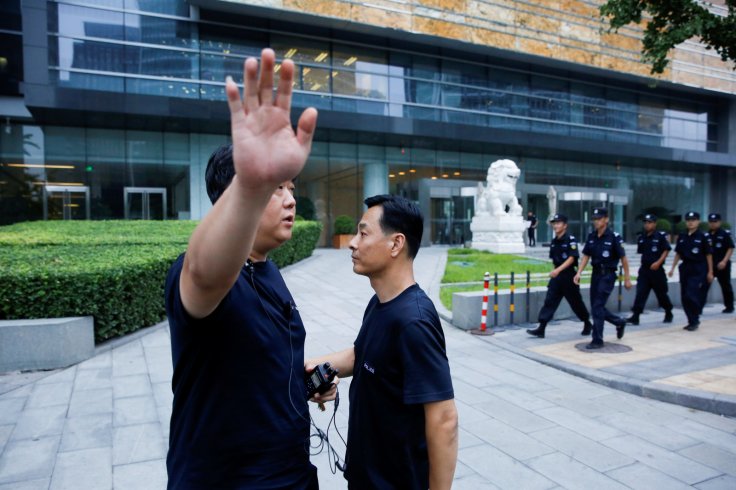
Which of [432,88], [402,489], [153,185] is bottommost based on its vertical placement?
[402,489]

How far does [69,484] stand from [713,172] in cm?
4516

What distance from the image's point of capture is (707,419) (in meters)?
5.07

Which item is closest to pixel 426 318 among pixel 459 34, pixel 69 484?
pixel 69 484

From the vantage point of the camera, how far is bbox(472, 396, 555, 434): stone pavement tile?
15.4 ft

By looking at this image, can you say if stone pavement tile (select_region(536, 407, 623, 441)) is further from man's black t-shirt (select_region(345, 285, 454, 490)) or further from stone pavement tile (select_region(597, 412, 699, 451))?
man's black t-shirt (select_region(345, 285, 454, 490))

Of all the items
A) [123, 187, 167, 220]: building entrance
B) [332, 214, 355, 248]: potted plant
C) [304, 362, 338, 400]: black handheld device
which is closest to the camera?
[304, 362, 338, 400]: black handheld device

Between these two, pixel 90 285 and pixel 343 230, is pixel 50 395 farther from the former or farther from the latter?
pixel 343 230

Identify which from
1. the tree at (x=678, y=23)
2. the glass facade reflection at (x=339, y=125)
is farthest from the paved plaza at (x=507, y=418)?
the glass facade reflection at (x=339, y=125)

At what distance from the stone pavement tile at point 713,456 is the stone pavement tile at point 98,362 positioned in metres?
6.24

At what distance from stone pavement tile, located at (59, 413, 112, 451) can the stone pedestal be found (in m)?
18.3

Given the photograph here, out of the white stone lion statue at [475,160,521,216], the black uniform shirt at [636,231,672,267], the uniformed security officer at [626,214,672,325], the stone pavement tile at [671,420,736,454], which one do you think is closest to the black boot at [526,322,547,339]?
the uniformed security officer at [626,214,672,325]

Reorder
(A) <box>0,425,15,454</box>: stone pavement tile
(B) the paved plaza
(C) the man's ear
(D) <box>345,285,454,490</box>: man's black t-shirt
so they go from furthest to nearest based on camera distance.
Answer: (A) <box>0,425,15,454</box>: stone pavement tile → (B) the paved plaza → (C) the man's ear → (D) <box>345,285,454,490</box>: man's black t-shirt

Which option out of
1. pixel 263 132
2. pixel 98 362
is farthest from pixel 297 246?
pixel 263 132

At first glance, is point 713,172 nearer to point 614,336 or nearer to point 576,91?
point 576,91
